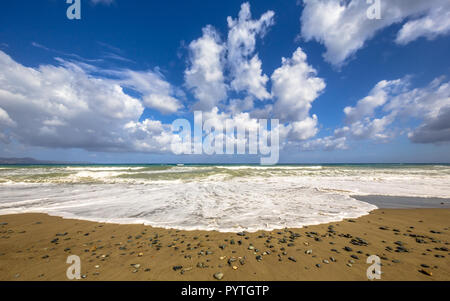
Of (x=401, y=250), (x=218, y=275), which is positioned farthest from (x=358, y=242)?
(x=218, y=275)

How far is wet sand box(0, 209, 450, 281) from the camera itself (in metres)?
4.20

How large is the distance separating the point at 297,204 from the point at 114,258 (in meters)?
10.0

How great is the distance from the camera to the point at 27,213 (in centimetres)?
938

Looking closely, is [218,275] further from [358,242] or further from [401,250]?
[401,250]

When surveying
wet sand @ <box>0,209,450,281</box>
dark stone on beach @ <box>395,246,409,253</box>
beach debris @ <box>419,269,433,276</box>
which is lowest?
wet sand @ <box>0,209,450,281</box>

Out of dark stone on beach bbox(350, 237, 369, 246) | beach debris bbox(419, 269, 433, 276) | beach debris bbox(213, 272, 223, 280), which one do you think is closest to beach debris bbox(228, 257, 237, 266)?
beach debris bbox(213, 272, 223, 280)

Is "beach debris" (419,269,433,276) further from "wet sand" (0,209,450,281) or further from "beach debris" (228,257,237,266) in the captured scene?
"beach debris" (228,257,237,266)

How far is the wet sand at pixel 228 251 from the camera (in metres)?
4.20

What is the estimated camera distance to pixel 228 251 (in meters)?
5.21

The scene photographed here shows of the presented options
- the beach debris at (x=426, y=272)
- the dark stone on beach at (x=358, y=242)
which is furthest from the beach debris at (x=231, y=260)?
the beach debris at (x=426, y=272)

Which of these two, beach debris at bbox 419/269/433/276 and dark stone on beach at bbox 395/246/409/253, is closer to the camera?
beach debris at bbox 419/269/433/276

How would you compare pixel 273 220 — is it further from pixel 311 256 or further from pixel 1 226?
pixel 1 226

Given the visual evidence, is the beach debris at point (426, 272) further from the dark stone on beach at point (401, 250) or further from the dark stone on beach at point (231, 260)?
the dark stone on beach at point (231, 260)
